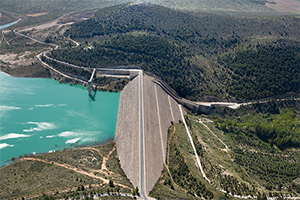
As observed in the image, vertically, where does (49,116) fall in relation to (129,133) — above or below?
above

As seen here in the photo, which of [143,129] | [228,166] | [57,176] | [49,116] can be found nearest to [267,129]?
[228,166]

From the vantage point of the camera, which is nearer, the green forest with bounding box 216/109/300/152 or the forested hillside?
the green forest with bounding box 216/109/300/152

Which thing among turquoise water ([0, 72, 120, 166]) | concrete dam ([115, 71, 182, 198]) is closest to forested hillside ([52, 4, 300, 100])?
concrete dam ([115, 71, 182, 198])

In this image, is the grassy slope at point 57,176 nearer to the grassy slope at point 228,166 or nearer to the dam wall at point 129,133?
the dam wall at point 129,133

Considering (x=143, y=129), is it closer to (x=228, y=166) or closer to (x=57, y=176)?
(x=228, y=166)

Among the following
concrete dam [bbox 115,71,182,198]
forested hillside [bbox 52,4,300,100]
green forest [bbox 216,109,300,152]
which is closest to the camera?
concrete dam [bbox 115,71,182,198]

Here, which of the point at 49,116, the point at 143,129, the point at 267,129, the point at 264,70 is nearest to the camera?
the point at 143,129

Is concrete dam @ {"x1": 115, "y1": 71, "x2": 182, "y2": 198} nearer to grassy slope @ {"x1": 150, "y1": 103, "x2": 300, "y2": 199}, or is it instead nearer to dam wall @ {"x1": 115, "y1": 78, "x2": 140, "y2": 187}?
dam wall @ {"x1": 115, "y1": 78, "x2": 140, "y2": 187}
